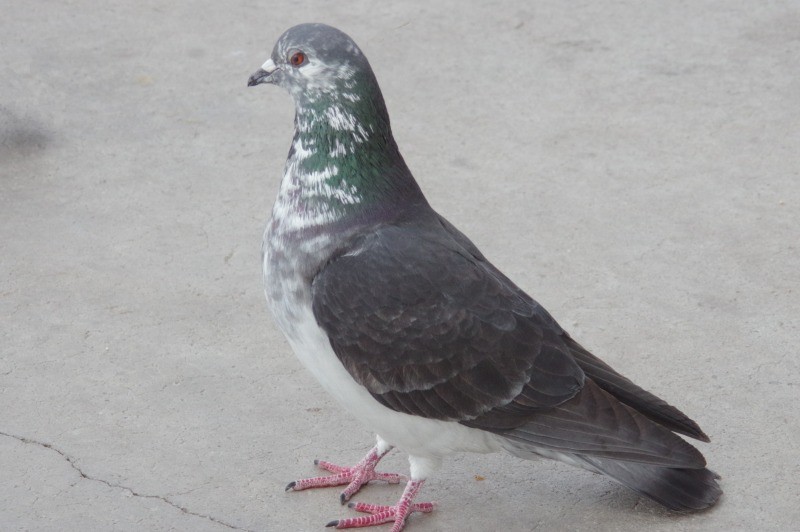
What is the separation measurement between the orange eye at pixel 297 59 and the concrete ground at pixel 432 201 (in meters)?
1.44

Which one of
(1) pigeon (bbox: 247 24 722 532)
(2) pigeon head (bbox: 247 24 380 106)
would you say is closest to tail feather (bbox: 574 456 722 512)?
(1) pigeon (bbox: 247 24 722 532)

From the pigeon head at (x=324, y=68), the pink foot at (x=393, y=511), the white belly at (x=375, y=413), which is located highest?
the pigeon head at (x=324, y=68)

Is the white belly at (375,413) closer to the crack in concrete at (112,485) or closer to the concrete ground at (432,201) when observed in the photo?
the concrete ground at (432,201)

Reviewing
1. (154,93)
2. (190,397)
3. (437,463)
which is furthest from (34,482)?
(154,93)

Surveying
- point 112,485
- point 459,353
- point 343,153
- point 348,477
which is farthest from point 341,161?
point 112,485

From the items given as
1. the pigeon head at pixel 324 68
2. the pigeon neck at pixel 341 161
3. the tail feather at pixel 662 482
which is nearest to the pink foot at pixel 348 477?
the tail feather at pixel 662 482

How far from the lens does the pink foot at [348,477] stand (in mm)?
4320

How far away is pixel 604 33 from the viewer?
7719 mm

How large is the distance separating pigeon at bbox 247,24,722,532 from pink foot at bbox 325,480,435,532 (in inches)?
8.0

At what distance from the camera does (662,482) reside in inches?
161

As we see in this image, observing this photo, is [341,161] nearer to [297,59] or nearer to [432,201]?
[297,59]

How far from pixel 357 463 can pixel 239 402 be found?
0.59 m

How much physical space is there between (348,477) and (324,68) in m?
1.47

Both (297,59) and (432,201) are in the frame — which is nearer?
(297,59)
